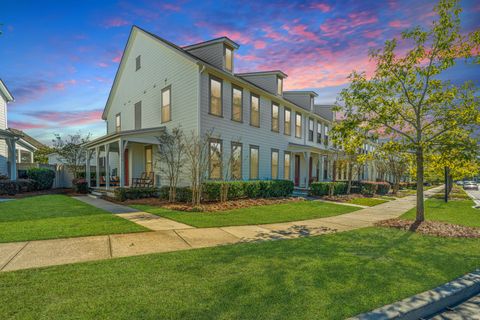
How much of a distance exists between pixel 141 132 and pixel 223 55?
5.89 m

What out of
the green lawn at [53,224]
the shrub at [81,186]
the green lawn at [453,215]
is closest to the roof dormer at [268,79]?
the green lawn at [453,215]

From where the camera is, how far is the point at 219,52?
1337cm

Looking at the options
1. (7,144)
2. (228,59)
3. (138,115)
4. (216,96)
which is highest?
(228,59)

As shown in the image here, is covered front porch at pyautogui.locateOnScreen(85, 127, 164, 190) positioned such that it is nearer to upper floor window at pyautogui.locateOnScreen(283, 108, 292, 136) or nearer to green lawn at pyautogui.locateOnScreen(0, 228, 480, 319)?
upper floor window at pyautogui.locateOnScreen(283, 108, 292, 136)

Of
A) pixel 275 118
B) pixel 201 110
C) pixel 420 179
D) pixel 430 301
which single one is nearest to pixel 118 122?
pixel 201 110

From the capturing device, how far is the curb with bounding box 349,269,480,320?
2756 millimetres

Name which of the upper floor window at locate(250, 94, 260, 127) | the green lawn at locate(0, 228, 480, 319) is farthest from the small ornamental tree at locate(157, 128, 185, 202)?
the green lawn at locate(0, 228, 480, 319)

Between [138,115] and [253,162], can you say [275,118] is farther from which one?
[138,115]

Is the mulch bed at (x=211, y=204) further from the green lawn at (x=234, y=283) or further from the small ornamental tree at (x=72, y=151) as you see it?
the small ornamental tree at (x=72, y=151)

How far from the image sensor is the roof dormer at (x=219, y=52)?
13332 millimetres

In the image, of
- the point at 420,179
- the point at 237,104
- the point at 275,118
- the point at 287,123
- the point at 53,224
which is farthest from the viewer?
the point at 287,123

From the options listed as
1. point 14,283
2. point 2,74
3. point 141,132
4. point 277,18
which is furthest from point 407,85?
point 2,74

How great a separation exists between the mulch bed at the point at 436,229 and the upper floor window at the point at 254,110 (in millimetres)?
9138

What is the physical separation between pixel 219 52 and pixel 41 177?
13976mm
